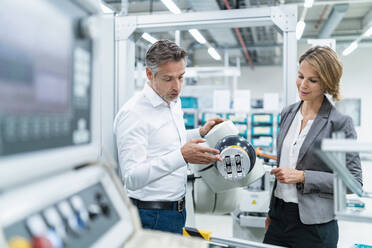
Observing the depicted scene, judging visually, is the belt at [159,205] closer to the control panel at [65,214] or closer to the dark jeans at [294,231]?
the dark jeans at [294,231]

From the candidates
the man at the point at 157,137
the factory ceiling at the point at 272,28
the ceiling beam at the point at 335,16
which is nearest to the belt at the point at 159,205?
the man at the point at 157,137

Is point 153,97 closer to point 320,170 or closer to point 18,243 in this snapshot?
point 320,170

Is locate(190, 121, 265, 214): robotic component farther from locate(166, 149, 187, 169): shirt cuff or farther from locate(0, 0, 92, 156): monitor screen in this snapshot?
locate(0, 0, 92, 156): monitor screen

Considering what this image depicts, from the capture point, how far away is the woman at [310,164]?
1.40 metres

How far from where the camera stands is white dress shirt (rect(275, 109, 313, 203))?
4.94ft

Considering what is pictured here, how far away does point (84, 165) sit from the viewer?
0.65 m

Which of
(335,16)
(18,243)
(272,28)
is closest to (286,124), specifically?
(18,243)

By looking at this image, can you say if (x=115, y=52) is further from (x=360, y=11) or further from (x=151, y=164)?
(x=360, y=11)

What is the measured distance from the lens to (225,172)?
1.40m

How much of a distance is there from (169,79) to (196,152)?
38 centimetres

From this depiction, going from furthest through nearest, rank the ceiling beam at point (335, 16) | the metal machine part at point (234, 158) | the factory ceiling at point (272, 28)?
the factory ceiling at point (272, 28) < the ceiling beam at point (335, 16) < the metal machine part at point (234, 158)

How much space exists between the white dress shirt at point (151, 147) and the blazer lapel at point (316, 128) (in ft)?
1.74

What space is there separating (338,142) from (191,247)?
347mm

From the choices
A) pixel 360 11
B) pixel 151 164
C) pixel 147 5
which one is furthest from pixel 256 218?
pixel 360 11
